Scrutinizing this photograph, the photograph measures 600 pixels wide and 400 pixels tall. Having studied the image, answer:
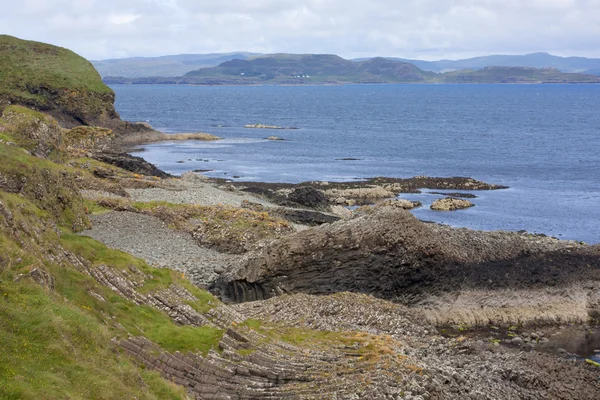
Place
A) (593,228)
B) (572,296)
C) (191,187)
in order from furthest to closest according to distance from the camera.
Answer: (191,187) → (593,228) → (572,296)

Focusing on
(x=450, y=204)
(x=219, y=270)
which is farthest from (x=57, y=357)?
(x=450, y=204)

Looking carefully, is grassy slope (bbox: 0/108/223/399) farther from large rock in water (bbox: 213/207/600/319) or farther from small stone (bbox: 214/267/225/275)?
small stone (bbox: 214/267/225/275)


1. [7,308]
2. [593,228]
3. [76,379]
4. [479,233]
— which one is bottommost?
[593,228]

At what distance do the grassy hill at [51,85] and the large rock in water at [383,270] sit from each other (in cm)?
7963

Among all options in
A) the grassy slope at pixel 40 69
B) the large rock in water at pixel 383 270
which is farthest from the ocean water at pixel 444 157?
the large rock in water at pixel 383 270

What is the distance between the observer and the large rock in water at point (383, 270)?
34594mm

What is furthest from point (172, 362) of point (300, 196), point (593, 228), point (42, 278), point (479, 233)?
point (593, 228)

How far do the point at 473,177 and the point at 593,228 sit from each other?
2850 centimetres

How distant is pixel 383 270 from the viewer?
35.2 m

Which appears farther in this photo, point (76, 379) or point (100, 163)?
point (100, 163)

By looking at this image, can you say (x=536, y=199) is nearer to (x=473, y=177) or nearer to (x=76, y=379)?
(x=473, y=177)

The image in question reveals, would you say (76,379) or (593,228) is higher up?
(76,379)

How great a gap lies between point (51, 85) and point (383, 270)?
3534 inches

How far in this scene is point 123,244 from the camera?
40812 millimetres
